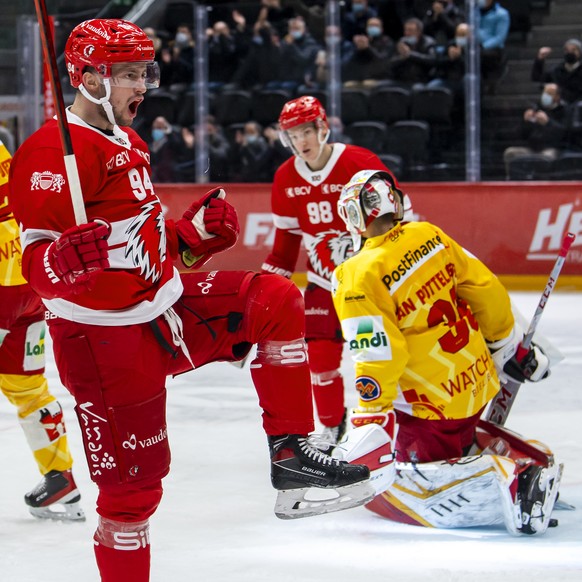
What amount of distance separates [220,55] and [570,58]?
2.99 m

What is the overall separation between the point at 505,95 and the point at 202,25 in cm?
269

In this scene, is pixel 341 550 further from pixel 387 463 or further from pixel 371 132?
pixel 371 132

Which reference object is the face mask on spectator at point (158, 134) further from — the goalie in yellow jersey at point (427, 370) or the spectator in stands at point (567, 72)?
the goalie in yellow jersey at point (427, 370)

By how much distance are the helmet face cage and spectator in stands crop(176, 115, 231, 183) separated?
20.7 ft

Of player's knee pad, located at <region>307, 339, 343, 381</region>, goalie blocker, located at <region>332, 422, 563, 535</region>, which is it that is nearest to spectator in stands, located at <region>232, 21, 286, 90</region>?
player's knee pad, located at <region>307, 339, 343, 381</region>

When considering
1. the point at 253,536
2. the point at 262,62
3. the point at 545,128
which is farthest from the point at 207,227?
the point at 262,62

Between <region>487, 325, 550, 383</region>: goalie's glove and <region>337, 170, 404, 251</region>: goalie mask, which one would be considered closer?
<region>337, 170, 404, 251</region>: goalie mask

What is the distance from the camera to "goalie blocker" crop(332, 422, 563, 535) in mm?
3443

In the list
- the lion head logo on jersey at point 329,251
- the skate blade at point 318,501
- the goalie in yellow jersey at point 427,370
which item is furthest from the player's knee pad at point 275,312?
the lion head logo on jersey at point 329,251

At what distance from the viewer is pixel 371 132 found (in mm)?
9984

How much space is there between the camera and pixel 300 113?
462 centimetres

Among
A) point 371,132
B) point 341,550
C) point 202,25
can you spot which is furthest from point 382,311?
point 202,25

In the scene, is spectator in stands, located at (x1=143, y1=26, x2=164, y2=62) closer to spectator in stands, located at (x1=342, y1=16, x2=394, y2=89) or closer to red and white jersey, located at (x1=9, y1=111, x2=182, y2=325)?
spectator in stands, located at (x1=342, y1=16, x2=394, y2=89)

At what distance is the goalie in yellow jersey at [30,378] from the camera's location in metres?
3.74
